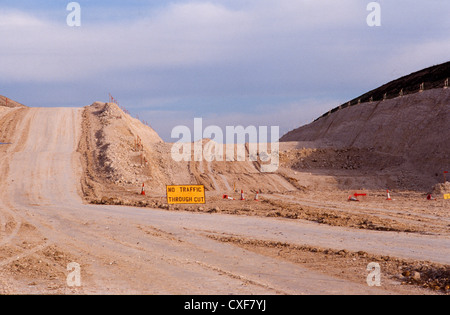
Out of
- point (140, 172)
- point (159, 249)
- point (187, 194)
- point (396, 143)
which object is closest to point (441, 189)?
point (187, 194)

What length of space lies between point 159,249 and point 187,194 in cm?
975

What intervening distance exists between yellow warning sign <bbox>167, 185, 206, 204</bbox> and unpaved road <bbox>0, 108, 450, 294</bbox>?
167 cm

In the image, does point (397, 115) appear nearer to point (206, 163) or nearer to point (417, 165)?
point (417, 165)

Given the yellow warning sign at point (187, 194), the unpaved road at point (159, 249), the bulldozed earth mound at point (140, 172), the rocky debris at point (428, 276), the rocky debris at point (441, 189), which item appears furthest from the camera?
the bulldozed earth mound at point (140, 172)

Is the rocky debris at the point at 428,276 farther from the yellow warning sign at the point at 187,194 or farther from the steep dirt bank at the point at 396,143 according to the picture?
the steep dirt bank at the point at 396,143

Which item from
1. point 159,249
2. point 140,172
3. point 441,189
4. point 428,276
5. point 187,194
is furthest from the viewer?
point 140,172

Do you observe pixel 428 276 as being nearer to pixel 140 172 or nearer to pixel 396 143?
pixel 140 172

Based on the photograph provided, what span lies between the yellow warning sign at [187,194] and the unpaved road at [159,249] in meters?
1.67

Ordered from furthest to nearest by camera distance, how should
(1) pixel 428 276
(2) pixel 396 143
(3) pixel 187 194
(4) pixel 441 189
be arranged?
(2) pixel 396 143, (4) pixel 441 189, (3) pixel 187 194, (1) pixel 428 276

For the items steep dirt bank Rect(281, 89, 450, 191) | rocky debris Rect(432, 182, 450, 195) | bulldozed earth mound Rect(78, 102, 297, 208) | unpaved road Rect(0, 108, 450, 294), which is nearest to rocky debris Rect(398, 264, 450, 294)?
unpaved road Rect(0, 108, 450, 294)

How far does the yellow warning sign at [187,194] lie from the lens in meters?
23.0

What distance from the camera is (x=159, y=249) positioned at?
13.5m

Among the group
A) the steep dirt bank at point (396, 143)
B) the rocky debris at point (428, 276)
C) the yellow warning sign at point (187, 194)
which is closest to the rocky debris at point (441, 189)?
the steep dirt bank at point (396, 143)
